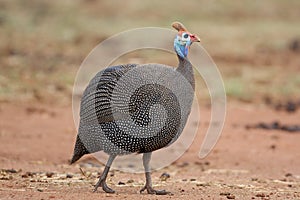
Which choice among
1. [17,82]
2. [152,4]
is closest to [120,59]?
[17,82]

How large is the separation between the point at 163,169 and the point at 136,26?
17.5 m

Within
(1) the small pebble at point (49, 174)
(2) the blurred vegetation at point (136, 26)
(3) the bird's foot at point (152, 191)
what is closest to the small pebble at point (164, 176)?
(3) the bird's foot at point (152, 191)

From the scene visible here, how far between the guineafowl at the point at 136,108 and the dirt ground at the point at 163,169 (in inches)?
18.6

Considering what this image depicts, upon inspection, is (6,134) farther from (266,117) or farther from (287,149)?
(266,117)

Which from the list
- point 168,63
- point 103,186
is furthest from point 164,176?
point 168,63

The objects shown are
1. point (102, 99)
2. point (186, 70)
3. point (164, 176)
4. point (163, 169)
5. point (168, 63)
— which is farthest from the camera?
point (168, 63)

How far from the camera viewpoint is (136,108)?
627 cm

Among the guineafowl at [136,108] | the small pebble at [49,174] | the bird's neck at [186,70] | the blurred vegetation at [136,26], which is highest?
the blurred vegetation at [136,26]

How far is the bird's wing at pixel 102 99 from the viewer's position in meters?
6.34

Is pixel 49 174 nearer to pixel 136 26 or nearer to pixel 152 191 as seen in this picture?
pixel 152 191

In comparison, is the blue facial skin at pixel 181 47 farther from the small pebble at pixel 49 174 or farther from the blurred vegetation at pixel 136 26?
the blurred vegetation at pixel 136 26

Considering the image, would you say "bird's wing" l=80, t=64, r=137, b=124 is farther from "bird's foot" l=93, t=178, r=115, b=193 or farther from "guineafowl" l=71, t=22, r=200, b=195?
"bird's foot" l=93, t=178, r=115, b=193

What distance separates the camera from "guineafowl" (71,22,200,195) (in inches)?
247

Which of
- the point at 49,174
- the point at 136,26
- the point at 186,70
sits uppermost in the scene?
the point at 136,26
